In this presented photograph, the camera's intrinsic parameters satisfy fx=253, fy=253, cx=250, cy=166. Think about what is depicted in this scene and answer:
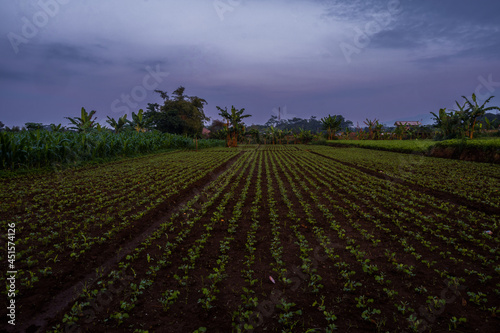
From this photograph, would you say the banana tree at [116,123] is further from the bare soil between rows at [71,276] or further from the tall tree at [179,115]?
the bare soil between rows at [71,276]

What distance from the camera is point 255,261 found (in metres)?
3.57

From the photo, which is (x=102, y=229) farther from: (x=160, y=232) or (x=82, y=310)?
(x=82, y=310)

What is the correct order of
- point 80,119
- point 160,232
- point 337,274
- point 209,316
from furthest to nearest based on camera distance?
point 80,119 < point 160,232 < point 337,274 < point 209,316

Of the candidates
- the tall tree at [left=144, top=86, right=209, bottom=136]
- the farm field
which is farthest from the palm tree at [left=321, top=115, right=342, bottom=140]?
the farm field

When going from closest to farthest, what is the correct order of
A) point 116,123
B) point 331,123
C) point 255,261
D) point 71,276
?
point 71,276, point 255,261, point 116,123, point 331,123

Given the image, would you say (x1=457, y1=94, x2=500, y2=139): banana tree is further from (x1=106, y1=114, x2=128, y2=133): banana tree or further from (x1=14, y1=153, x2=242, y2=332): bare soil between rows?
(x1=106, y1=114, x2=128, y2=133): banana tree

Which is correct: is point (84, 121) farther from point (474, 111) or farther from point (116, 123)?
point (474, 111)

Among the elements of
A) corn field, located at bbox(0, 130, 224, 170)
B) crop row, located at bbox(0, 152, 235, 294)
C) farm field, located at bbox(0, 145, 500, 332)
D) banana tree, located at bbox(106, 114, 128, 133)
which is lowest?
farm field, located at bbox(0, 145, 500, 332)

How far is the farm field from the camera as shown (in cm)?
251

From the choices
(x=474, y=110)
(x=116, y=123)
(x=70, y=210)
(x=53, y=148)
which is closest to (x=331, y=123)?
(x=474, y=110)

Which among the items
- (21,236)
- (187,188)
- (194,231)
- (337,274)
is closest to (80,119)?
(187,188)

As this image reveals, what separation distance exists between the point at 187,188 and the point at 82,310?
5.34 m

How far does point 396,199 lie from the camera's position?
6480 mm

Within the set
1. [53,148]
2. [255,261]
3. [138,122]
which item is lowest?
[255,261]
